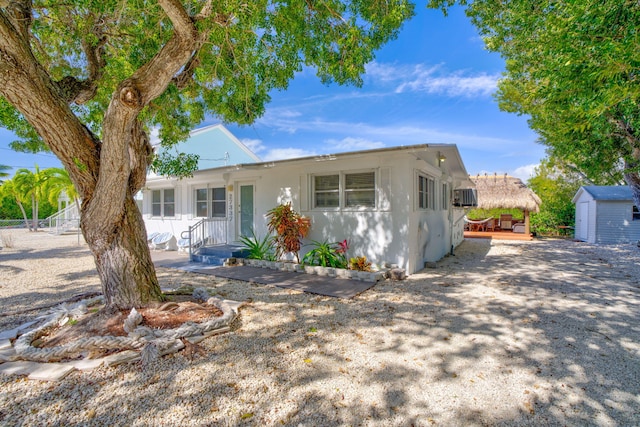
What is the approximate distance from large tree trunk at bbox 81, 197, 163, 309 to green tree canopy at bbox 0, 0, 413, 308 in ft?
0.04

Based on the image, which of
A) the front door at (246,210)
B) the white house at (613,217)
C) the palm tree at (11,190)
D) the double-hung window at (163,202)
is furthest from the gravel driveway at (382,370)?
the palm tree at (11,190)

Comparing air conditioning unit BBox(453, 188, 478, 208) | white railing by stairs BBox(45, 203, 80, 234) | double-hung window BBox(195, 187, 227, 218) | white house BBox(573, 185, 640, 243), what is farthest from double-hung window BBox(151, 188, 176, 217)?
white house BBox(573, 185, 640, 243)

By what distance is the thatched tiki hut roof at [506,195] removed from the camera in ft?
52.4

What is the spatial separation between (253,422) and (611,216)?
738 inches

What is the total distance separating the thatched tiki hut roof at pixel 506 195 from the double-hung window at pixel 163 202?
54.5 ft

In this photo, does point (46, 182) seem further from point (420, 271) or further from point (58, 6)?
point (420, 271)

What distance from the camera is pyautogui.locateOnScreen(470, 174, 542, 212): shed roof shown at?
16.1 meters

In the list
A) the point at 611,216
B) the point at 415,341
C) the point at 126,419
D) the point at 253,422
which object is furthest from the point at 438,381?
Answer: the point at 611,216

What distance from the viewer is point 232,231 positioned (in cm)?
1007

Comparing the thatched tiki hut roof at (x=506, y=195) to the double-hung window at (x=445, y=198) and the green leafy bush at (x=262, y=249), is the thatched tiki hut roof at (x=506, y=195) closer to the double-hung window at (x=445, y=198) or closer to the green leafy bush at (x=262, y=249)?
the double-hung window at (x=445, y=198)

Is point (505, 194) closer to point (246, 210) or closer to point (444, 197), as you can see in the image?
point (444, 197)

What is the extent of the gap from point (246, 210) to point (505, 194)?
15189 millimetres

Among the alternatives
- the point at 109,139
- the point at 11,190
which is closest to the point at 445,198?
the point at 109,139

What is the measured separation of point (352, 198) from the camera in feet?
25.6
